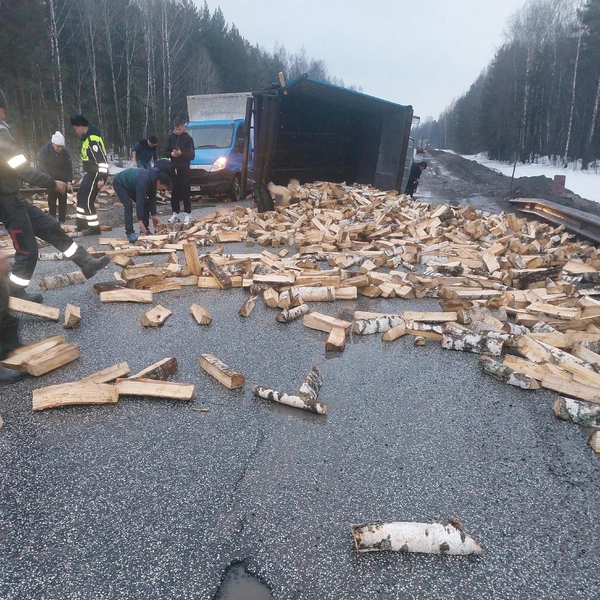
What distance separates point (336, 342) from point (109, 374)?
1.83 m

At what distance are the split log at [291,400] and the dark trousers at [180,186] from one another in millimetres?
7611

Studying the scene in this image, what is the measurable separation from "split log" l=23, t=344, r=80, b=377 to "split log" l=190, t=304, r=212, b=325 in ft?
3.76

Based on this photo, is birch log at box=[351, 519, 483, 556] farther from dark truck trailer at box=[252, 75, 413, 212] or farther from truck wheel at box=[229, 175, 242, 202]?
truck wheel at box=[229, 175, 242, 202]

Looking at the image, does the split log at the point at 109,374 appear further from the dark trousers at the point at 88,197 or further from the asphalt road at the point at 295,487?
the dark trousers at the point at 88,197

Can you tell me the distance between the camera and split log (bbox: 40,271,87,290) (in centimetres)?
545

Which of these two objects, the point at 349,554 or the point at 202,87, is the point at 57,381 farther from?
the point at 202,87

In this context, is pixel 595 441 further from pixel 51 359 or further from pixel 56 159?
pixel 56 159

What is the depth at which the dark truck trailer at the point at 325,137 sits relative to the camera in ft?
33.1

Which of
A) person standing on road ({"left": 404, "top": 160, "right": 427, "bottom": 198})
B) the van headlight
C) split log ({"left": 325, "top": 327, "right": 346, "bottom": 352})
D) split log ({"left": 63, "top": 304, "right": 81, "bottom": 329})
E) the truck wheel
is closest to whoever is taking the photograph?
split log ({"left": 325, "top": 327, "right": 346, "bottom": 352})

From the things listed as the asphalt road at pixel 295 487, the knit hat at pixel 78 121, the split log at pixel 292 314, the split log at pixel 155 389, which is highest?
the knit hat at pixel 78 121

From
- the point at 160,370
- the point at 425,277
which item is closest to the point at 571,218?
the point at 425,277

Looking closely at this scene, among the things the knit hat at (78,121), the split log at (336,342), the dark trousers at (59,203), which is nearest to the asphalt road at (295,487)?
the split log at (336,342)

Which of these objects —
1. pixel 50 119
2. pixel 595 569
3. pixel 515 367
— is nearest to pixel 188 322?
pixel 515 367

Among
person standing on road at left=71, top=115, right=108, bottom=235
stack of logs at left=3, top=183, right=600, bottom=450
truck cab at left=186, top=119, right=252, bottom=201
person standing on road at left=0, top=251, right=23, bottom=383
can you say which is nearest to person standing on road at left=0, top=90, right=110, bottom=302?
stack of logs at left=3, top=183, right=600, bottom=450
